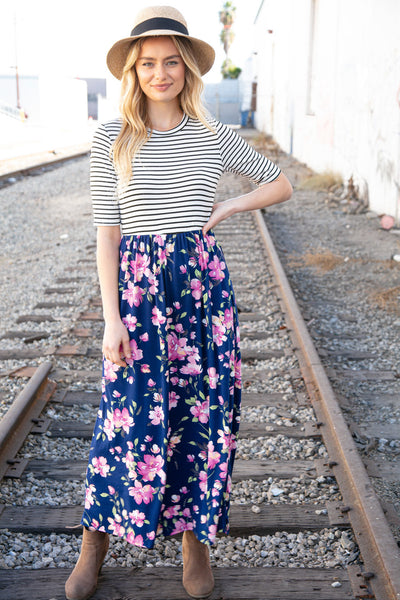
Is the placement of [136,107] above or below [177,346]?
above

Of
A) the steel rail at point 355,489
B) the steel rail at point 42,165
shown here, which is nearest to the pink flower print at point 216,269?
the steel rail at point 355,489

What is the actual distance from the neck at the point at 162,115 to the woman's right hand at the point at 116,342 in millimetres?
664

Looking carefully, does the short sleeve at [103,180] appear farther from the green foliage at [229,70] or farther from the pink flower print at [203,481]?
the green foliage at [229,70]

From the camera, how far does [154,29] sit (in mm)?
A: 2115

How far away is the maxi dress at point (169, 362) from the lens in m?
2.21

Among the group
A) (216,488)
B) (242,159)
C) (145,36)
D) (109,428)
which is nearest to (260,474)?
(216,488)

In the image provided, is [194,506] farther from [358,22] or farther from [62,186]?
[62,186]

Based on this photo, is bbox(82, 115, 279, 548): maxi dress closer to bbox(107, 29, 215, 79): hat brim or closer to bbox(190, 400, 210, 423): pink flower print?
bbox(190, 400, 210, 423): pink flower print

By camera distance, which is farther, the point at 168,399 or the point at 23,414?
the point at 23,414

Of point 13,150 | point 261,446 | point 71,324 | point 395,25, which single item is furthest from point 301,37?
point 261,446

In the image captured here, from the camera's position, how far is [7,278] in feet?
25.1

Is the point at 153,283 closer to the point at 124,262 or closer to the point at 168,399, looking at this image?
the point at 124,262

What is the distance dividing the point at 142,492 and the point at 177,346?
0.51 m

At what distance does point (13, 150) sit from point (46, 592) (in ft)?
83.2
